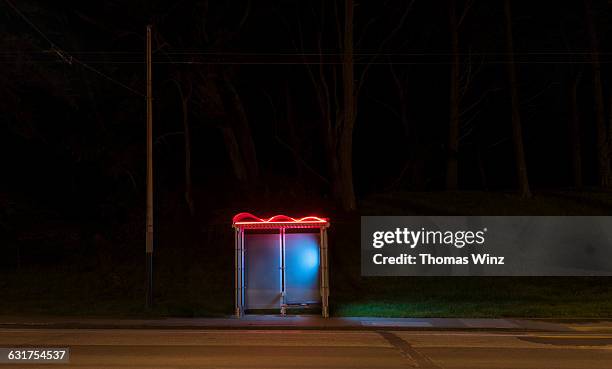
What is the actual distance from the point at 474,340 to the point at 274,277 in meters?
5.96

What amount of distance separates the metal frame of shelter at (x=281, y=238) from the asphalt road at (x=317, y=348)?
2.29 m

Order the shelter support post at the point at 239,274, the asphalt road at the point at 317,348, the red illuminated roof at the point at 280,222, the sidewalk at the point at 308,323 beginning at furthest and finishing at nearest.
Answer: the shelter support post at the point at 239,274, the red illuminated roof at the point at 280,222, the sidewalk at the point at 308,323, the asphalt road at the point at 317,348

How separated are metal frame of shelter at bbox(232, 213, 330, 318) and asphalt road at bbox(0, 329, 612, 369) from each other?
90.0 inches

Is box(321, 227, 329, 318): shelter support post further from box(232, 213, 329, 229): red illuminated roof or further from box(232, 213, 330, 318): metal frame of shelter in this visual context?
box(232, 213, 329, 229): red illuminated roof

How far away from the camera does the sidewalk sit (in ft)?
56.9

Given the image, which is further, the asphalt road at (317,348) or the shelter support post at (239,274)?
the shelter support post at (239,274)

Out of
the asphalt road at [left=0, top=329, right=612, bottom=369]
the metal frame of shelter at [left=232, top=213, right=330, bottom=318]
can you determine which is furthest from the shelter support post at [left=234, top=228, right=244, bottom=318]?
the asphalt road at [left=0, top=329, right=612, bottom=369]

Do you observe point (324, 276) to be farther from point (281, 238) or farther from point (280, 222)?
point (280, 222)

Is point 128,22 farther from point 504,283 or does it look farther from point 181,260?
point 504,283

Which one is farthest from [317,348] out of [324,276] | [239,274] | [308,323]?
[239,274]

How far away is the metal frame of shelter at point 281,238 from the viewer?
1856 centimetres

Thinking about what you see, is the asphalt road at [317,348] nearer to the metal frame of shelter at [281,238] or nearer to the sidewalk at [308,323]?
the sidewalk at [308,323]

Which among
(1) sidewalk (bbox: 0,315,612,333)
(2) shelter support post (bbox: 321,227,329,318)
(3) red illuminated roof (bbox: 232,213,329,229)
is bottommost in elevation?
(1) sidewalk (bbox: 0,315,612,333)

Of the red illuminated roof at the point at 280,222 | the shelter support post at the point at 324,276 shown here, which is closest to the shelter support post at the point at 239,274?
the red illuminated roof at the point at 280,222
